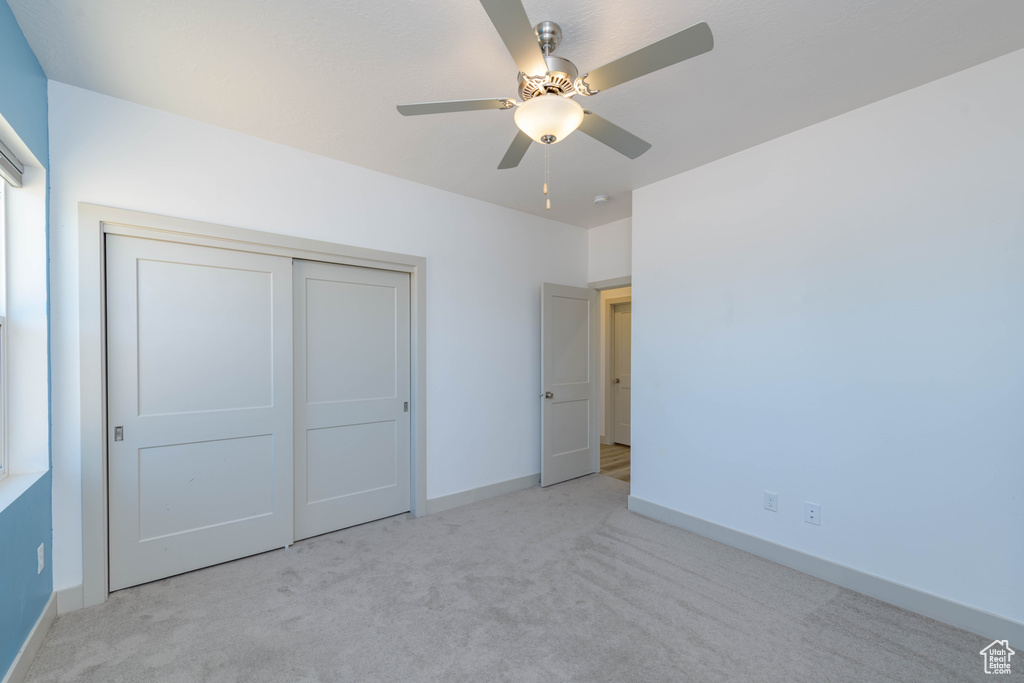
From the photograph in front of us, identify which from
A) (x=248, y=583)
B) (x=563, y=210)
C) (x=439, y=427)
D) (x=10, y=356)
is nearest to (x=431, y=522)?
(x=439, y=427)

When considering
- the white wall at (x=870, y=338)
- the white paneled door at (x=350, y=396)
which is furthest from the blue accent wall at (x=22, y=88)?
the white wall at (x=870, y=338)

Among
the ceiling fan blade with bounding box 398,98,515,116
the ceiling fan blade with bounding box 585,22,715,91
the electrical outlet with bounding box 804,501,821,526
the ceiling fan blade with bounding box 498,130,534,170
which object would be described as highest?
the ceiling fan blade with bounding box 585,22,715,91

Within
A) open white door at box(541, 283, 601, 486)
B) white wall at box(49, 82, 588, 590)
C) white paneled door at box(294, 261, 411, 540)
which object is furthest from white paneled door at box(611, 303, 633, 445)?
white paneled door at box(294, 261, 411, 540)

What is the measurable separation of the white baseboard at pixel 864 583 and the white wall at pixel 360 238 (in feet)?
5.63

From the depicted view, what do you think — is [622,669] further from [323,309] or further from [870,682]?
[323,309]

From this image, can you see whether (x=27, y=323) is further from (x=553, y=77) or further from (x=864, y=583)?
(x=864, y=583)

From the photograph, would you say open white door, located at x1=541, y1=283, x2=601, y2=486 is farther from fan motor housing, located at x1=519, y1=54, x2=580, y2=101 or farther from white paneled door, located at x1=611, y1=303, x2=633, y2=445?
fan motor housing, located at x1=519, y1=54, x2=580, y2=101

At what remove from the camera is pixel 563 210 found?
4.12 m

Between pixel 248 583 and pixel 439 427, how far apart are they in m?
1.63

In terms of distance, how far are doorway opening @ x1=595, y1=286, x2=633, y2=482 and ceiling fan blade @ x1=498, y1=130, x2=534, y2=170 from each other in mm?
4361

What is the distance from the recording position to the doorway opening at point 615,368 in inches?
248

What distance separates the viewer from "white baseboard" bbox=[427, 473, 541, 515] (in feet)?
11.8

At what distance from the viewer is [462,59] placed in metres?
2.00

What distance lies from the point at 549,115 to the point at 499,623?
7.60ft
